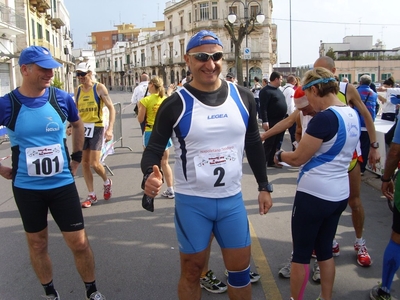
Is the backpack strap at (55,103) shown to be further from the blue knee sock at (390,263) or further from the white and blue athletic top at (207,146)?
the blue knee sock at (390,263)

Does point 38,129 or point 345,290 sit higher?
point 38,129

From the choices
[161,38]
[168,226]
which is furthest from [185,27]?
[168,226]

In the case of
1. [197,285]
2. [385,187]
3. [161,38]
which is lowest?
[197,285]

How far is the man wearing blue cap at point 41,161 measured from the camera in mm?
3152

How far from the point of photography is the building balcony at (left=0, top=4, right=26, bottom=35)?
2725cm

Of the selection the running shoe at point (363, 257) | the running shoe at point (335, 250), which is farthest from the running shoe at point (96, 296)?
the running shoe at point (363, 257)

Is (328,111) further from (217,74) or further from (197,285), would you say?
(197,285)

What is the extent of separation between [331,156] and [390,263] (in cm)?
106

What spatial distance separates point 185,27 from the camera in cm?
7269

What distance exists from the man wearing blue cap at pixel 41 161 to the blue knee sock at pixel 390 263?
2315mm

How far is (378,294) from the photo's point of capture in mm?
3352

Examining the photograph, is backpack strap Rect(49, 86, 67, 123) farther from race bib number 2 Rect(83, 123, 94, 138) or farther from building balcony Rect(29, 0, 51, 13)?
building balcony Rect(29, 0, 51, 13)

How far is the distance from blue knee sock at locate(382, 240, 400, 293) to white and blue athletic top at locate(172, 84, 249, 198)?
4.88ft

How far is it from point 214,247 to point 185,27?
7177 cm
